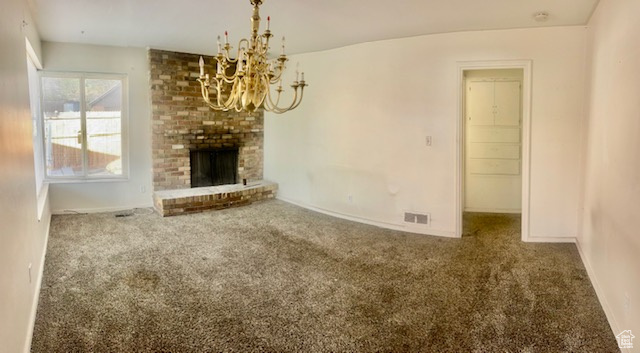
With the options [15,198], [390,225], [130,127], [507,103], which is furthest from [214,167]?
[507,103]

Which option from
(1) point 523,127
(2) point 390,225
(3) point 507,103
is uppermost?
(3) point 507,103

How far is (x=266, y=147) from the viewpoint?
680 cm

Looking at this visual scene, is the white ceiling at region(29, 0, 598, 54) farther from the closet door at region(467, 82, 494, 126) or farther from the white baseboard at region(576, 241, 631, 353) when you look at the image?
the white baseboard at region(576, 241, 631, 353)

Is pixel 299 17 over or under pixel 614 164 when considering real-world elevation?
over

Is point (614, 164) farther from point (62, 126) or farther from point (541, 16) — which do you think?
point (62, 126)

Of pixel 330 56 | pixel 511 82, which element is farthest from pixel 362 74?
pixel 511 82

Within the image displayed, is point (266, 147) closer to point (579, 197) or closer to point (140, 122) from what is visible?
point (140, 122)

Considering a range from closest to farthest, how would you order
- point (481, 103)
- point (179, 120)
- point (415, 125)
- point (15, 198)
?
1. point (15, 198)
2. point (415, 125)
3. point (481, 103)
4. point (179, 120)

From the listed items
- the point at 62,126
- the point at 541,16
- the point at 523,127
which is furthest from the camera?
the point at 62,126

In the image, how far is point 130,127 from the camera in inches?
228

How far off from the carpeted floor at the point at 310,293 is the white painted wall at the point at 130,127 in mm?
917

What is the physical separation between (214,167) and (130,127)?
1352 millimetres

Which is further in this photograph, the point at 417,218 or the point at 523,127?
the point at 417,218

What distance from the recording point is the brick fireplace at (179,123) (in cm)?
579
